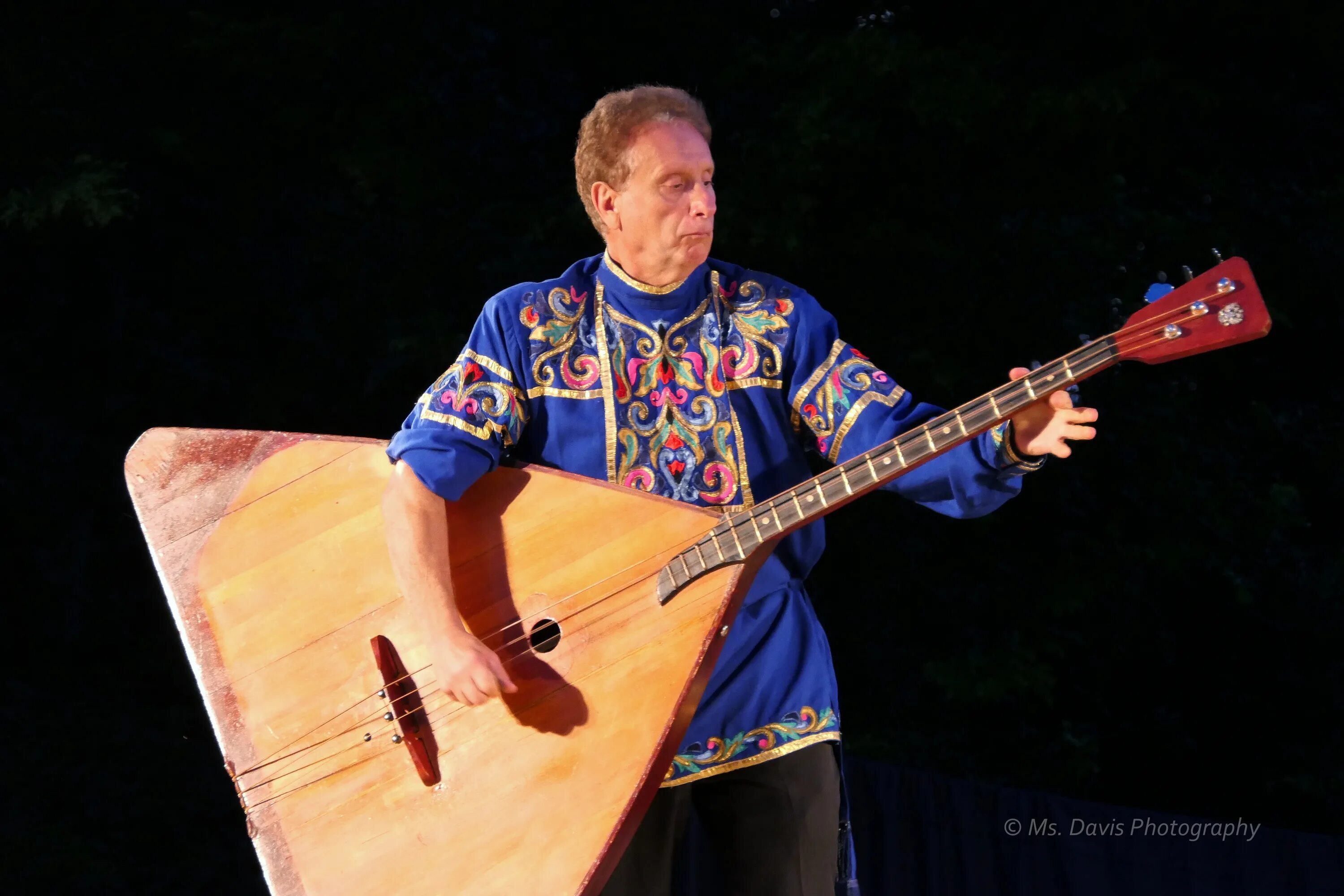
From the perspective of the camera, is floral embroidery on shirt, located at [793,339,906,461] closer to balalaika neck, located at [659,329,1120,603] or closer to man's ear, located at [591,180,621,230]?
balalaika neck, located at [659,329,1120,603]

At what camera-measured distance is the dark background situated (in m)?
3.66

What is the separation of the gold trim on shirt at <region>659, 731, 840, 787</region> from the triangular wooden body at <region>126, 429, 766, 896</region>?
0.11m

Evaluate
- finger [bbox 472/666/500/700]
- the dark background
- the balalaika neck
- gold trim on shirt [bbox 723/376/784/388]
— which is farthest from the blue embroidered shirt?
the dark background

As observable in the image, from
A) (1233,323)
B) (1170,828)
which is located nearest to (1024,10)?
(1170,828)

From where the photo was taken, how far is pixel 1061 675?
3.83m

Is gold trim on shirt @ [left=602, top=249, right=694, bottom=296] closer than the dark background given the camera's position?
Yes

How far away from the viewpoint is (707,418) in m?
1.71

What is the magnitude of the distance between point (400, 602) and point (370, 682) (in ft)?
0.37

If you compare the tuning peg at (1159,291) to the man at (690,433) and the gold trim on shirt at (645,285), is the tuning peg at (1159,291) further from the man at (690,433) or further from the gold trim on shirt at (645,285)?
the gold trim on shirt at (645,285)

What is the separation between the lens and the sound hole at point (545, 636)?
5.40 ft

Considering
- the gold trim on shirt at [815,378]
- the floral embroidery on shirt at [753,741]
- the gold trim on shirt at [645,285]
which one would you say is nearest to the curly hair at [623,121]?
the gold trim on shirt at [645,285]

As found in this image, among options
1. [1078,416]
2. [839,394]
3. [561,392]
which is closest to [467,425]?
[561,392]

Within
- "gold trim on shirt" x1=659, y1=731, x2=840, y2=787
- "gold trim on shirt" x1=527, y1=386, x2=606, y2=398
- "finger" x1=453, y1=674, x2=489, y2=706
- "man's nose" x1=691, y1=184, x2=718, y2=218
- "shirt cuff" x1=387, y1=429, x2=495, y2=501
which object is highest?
"man's nose" x1=691, y1=184, x2=718, y2=218

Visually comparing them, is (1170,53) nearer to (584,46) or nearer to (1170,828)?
(584,46)
